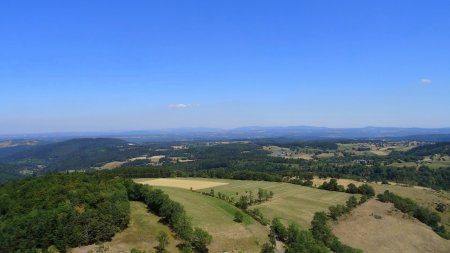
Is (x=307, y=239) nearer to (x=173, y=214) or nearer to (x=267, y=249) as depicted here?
(x=267, y=249)

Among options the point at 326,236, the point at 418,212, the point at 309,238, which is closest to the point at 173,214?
the point at 309,238

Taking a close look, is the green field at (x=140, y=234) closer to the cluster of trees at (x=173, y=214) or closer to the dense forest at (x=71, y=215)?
the dense forest at (x=71, y=215)

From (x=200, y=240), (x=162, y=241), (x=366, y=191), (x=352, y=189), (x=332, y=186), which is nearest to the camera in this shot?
(x=162, y=241)

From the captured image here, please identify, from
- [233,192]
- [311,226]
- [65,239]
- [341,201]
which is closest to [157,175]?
[233,192]

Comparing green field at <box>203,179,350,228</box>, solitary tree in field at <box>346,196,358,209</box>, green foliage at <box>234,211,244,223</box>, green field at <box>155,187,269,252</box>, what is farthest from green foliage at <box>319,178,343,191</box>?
green foliage at <box>234,211,244,223</box>

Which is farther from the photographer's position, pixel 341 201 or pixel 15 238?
pixel 341 201

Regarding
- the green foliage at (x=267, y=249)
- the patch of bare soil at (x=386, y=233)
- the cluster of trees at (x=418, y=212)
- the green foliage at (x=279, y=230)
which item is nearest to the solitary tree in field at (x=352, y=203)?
the patch of bare soil at (x=386, y=233)

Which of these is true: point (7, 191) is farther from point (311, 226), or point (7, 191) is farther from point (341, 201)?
point (341, 201)
